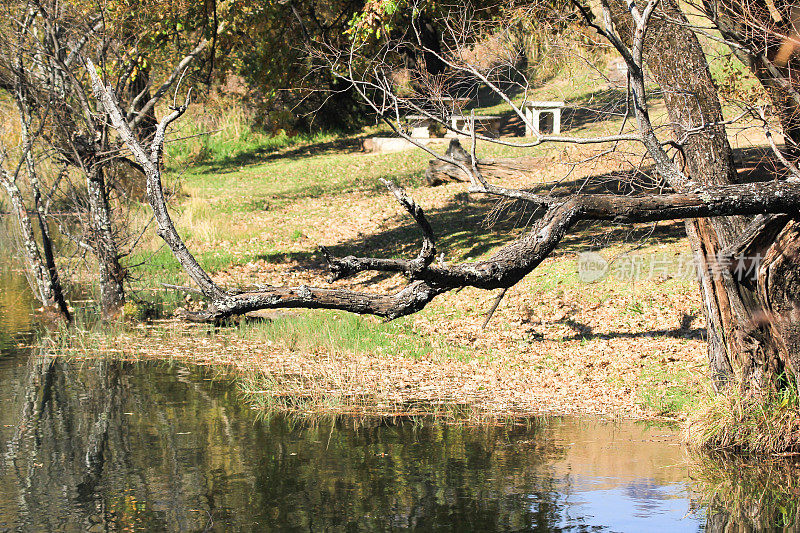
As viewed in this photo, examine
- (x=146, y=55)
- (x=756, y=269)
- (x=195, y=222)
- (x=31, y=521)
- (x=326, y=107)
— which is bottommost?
(x=31, y=521)

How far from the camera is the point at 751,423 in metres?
7.30

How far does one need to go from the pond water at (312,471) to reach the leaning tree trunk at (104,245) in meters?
3.14

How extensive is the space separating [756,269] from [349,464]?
12.3 ft

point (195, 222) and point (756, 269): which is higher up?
point (195, 222)

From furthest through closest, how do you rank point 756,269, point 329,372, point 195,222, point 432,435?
point 195,222 → point 329,372 → point 432,435 → point 756,269

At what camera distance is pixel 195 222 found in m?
18.4

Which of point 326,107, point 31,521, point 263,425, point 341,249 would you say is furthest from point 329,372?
point 326,107

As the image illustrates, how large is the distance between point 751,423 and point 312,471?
3759mm

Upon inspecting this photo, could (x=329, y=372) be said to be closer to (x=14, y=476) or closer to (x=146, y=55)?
(x=14, y=476)

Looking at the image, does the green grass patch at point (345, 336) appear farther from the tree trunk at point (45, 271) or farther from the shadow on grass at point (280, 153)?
the shadow on grass at point (280, 153)

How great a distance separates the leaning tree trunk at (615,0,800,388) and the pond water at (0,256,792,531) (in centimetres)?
106

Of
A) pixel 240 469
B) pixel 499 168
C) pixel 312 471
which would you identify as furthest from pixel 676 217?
pixel 499 168

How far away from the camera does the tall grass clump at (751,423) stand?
7.21 m

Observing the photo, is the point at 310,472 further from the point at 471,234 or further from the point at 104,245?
the point at 471,234
